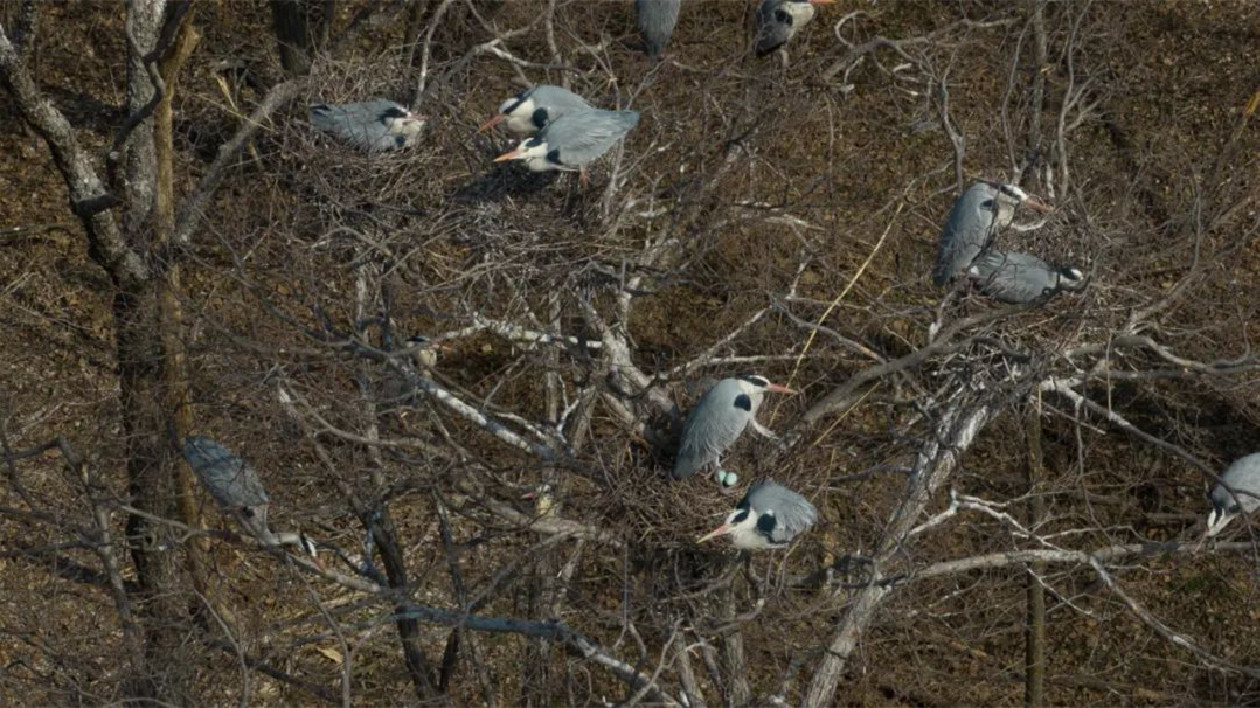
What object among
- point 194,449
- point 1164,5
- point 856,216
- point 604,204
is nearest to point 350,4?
point 856,216

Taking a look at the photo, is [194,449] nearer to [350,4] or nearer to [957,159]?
[957,159]

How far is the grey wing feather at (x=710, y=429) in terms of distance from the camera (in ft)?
25.0

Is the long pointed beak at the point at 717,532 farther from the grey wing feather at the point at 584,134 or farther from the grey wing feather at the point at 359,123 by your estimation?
the grey wing feather at the point at 359,123

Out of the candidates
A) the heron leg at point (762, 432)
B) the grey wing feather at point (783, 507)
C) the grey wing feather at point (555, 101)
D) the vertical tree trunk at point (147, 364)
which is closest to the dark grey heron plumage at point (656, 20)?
the grey wing feather at point (555, 101)

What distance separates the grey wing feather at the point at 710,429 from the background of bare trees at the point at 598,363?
0.15 metres

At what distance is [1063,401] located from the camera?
1552cm

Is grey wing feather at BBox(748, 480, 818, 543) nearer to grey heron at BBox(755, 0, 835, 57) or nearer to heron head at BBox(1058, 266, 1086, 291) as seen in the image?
heron head at BBox(1058, 266, 1086, 291)

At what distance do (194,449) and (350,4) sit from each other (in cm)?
1093

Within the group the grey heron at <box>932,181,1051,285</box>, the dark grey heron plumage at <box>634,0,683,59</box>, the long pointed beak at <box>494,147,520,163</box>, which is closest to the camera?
the long pointed beak at <box>494,147,520,163</box>

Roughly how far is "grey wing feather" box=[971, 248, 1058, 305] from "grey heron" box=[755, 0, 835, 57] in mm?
2737

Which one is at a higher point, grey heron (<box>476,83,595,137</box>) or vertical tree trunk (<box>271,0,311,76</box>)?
grey heron (<box>476,83,595,137</box>)

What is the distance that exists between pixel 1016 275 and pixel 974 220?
1.61ft

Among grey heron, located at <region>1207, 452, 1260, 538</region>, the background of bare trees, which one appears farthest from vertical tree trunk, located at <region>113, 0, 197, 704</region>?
grey heron, located at <region>1207, 452, 1260, 538</region>

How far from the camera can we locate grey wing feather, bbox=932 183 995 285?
9234mm
